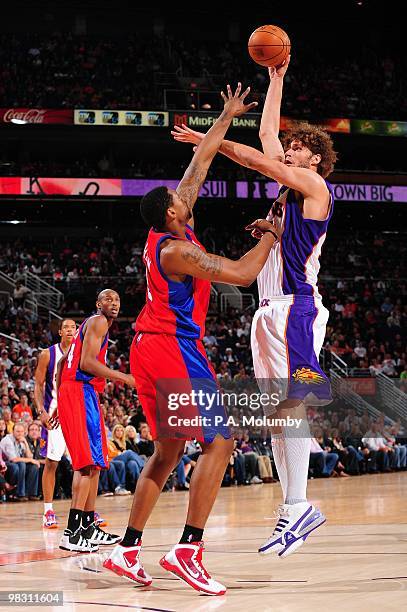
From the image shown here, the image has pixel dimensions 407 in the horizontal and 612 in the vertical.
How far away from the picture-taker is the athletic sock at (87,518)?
6848 mm

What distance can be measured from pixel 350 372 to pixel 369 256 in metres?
8.69

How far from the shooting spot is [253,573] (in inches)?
210

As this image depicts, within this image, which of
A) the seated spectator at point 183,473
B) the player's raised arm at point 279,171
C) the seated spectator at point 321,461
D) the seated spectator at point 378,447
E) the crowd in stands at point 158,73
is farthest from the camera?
the crowd in stands at point 158,73

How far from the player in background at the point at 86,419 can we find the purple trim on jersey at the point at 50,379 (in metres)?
1.78

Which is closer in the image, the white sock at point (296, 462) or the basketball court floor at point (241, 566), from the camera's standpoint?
the basketball court floor at point (241, 566)

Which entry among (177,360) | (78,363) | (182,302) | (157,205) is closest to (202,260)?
(182,302)

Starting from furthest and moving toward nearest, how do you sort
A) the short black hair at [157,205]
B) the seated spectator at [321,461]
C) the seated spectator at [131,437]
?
the seated spectator at [321,461] → the seated spectator at [131,437] → the short black hair at [157,205]

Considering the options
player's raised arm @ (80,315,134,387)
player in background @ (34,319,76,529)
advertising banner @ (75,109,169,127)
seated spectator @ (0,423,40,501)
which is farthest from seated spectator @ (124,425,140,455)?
advertising banner @ (75,109,169,127)

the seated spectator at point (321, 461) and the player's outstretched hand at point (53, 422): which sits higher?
the player's outstretched hand at point (53, 422)

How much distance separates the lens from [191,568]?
4695 millimetres

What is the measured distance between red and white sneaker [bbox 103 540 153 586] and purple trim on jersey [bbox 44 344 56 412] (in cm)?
443

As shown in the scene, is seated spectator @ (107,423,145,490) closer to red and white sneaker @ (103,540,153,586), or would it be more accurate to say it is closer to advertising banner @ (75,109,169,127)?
red and white sneaker @ (103,540,153,586)

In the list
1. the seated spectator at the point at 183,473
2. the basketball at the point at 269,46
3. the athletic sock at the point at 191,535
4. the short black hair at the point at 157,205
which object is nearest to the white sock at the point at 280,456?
the athletic sock at the point at 191,535

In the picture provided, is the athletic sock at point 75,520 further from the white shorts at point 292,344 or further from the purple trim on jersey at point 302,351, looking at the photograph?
the purple trim on jersey at point 302,351
